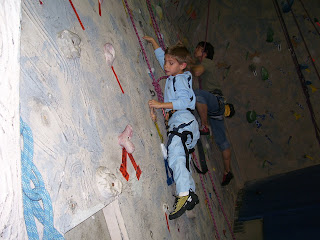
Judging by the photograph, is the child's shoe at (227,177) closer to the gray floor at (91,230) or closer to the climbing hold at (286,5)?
the gray floor at (91,230)

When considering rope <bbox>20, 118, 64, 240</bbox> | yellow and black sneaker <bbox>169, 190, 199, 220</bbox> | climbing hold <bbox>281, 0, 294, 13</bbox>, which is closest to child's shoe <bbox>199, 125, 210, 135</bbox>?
yellow and black sneaker <bbox>169, 190, 199, 220</bbox>

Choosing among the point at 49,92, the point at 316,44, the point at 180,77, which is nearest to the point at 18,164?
the point at 49,92

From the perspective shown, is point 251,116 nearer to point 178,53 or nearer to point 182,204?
point 178,53

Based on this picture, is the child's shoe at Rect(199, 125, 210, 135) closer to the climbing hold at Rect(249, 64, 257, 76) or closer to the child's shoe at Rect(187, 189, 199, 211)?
the child's shoe at Rect(187, 189, 199, 211)

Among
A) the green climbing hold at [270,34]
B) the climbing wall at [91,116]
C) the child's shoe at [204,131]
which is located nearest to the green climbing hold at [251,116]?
the green climbing hold at [270,34]

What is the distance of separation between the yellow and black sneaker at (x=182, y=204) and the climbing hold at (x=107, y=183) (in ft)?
1.68

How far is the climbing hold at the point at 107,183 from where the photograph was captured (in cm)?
80

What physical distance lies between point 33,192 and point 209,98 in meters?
1.96

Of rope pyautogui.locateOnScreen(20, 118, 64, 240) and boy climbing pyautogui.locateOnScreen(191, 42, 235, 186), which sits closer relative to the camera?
rope pyautogui.locateOnScreen(20, 118, 64, 240)

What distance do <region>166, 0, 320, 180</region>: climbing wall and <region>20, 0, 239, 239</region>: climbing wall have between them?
8.86 feet

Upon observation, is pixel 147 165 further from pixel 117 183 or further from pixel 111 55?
pixel 111 55

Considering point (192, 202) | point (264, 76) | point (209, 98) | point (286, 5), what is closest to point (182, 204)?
point (192, 202)

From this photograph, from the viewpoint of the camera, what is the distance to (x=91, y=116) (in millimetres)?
844

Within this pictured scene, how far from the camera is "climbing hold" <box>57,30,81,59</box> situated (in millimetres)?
780
